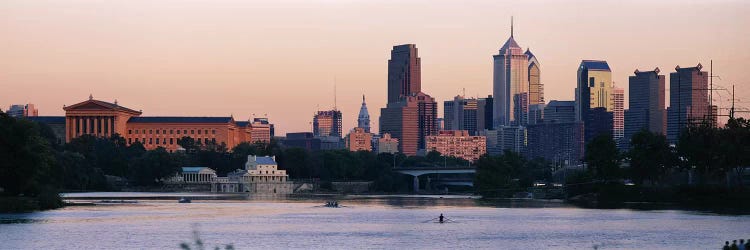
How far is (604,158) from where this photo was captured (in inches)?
5989

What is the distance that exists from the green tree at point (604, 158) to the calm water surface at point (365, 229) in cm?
2807

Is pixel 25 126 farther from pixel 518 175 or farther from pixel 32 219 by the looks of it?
pixel 518 175

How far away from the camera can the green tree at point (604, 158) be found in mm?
152125

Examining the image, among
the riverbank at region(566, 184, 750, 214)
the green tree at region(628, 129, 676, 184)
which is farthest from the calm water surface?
the green tree at region(628, 129, 676, 184)

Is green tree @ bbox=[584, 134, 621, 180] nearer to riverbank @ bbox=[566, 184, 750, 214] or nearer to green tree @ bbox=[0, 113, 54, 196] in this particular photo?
riverbank @ bbox=[566, 184, 750, 214]

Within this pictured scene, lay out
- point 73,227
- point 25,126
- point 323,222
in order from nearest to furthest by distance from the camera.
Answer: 1. point 73,227
2. point 323,222
3. point 25,126

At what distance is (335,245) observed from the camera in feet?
253

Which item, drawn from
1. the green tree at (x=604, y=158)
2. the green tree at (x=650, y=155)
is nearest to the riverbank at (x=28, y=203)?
the green tree at (x=604, y=158)

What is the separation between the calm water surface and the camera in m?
78.0

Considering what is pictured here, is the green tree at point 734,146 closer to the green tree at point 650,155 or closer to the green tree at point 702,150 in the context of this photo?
the green tree at point 702,150

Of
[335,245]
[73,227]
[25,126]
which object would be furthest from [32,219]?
[335,245]

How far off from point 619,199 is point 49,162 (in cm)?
6811

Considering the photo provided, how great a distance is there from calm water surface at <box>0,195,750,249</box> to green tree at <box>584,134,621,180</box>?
28067 mm

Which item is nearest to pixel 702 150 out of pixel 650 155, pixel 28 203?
pixel 650 155
